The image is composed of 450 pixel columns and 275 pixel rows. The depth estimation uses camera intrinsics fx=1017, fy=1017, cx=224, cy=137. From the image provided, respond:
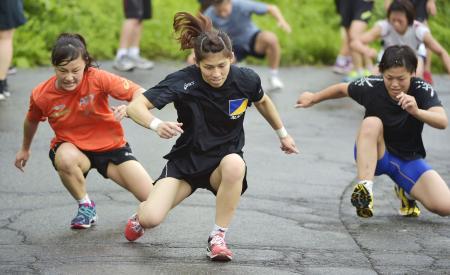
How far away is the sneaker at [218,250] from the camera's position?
5719 millimetres

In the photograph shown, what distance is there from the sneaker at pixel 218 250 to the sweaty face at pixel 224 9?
7102mm

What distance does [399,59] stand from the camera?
6.82 m

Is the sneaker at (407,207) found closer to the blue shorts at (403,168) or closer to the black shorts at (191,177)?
the blue shorts at (403,168)

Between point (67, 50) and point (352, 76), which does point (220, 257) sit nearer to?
point (67, 50)

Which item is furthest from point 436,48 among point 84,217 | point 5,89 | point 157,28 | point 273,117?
point 157,28

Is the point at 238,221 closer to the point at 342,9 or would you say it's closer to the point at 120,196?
the point at 120,196

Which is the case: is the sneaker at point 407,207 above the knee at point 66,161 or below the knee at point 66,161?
below

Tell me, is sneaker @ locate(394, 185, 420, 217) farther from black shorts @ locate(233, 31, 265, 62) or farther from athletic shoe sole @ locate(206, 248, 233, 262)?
black shorts @ locate(233, 31, 265, 62)

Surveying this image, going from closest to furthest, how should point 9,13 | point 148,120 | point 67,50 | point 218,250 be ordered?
point 218,250 < point 148,120 < point 67,50 < point 9,13

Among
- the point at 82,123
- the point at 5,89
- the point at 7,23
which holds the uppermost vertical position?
the point at 82,123

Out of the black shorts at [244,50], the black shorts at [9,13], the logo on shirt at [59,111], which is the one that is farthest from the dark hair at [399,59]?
the black shorts at [244,50]

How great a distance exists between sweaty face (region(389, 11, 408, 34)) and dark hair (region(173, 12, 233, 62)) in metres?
4.39

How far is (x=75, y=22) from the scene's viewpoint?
14.5 meters

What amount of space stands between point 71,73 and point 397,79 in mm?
2190
